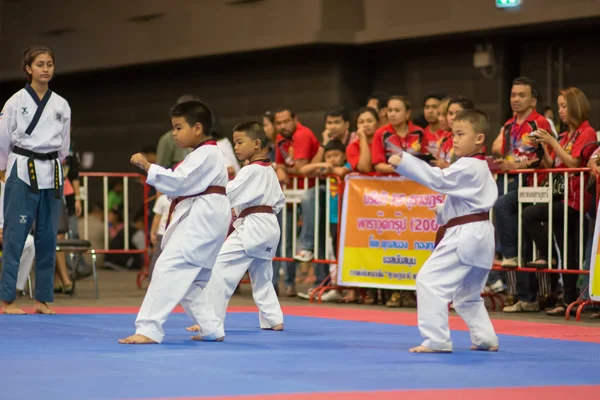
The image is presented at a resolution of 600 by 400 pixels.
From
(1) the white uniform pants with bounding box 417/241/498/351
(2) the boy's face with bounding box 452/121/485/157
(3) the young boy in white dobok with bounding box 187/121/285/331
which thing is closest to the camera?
(1) the white uniform pants with bounding box 417/241/498/351

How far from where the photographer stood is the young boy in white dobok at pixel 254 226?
7.55 m

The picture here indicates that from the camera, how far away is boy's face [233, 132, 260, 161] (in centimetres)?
766

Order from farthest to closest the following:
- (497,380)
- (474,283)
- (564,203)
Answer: (564,203)
(474,283)
(497,380)

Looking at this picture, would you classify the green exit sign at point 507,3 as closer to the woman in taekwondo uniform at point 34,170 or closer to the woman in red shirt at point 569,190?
the woman in red shirt at point 569,190

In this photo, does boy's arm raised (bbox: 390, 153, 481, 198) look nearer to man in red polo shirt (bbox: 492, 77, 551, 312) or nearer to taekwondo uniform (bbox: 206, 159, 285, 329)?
taekwondo uniform (bbox: 206, 159, 285, 329)

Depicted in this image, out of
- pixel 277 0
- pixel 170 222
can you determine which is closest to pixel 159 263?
pixel 170 222

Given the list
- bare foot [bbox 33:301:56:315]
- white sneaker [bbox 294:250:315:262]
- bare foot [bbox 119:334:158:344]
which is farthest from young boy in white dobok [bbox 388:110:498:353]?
white sneaker [bbox 294:250:315:262]

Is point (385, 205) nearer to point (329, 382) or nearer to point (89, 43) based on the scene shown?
point (329, 382)

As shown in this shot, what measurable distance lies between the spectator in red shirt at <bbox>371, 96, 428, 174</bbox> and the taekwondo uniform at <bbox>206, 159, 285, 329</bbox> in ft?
7.95

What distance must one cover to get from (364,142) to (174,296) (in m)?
4.30

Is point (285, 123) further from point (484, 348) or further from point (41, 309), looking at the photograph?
point (484, 348)

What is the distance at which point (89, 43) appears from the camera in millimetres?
19875

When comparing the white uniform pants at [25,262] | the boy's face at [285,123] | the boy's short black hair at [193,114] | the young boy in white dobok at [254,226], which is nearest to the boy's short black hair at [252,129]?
the young boy in white dobok at [254,226]

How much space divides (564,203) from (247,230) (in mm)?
3068
